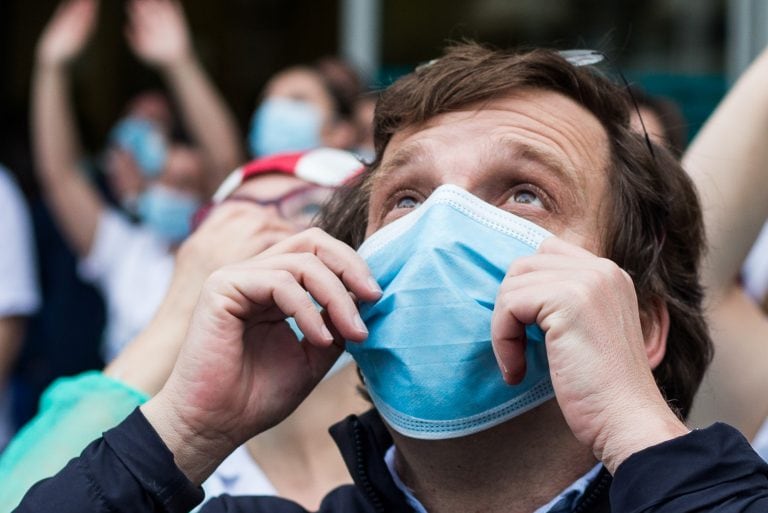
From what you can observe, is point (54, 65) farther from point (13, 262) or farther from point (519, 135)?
point (519, 135)

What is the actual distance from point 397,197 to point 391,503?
51 centimetres

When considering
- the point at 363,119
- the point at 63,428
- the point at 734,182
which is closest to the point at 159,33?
the point at 363,119

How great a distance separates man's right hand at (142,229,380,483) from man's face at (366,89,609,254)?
0.65 feet

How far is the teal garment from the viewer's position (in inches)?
98.4

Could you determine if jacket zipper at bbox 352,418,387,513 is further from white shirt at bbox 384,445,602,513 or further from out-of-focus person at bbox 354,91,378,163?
out-of-focus person at bbox 354,91,378,163

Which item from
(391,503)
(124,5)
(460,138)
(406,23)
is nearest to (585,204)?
(460,138)

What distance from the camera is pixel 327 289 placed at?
6.57 ft

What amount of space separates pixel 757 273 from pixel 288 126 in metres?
2.82

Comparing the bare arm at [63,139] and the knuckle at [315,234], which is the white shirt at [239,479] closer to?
the knuckle at [315,234]

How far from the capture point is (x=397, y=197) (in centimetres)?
223

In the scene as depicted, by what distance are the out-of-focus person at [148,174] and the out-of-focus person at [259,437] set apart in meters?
2.36

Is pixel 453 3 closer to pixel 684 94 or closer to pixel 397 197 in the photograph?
Result: pixel 684 94

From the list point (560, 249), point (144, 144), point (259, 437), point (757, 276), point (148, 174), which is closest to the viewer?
point (560, 249)

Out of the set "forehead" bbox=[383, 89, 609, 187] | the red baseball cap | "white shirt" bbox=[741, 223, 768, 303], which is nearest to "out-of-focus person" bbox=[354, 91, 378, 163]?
the red baseball cap
